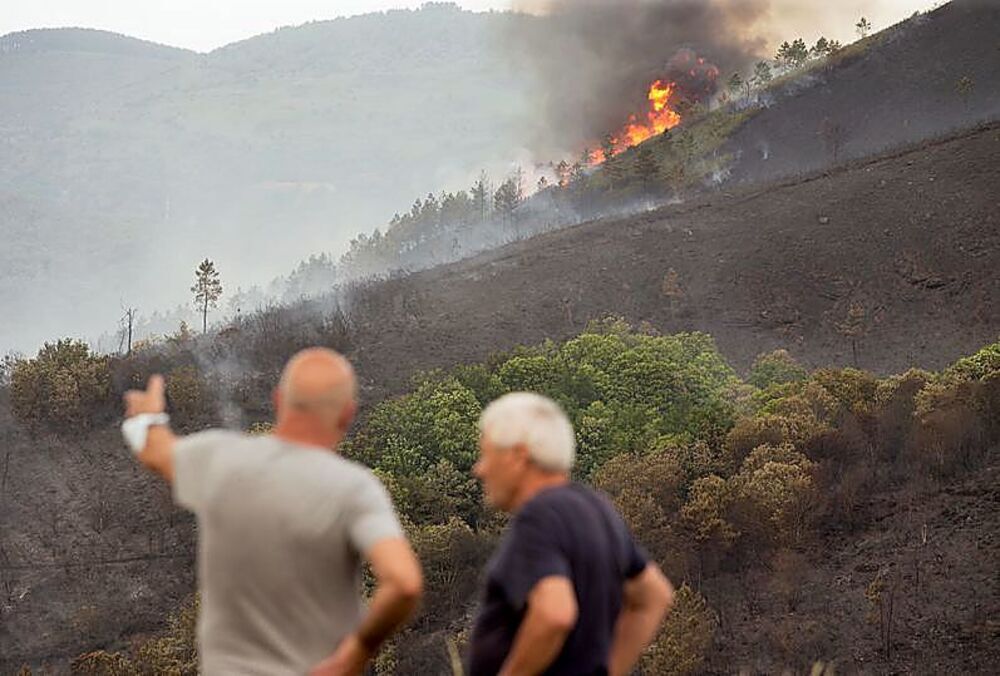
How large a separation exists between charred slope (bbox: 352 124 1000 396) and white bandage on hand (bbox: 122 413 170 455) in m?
43.8

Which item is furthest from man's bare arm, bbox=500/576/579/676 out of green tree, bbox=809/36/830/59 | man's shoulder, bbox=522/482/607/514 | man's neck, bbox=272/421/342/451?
green tree, bbox=809/36/830/59

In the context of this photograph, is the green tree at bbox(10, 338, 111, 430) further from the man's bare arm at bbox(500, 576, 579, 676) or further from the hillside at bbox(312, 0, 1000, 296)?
the hillside at bbox(312, 0, 1000, 296)

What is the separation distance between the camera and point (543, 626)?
3.29 metres

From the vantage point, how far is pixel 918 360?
161 ft

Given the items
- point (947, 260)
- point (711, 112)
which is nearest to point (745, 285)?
point (947, 260)

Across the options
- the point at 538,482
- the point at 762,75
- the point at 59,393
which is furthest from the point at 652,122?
the point at 538,482

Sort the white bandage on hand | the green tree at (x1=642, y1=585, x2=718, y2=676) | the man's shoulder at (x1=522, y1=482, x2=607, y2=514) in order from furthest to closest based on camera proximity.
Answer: the green tree at (x1=642, y1=585, x2=718, y2=676) < the white bandage on hand < the man's shoulder at (x1=522, y1=482, x2=607, y2=514)

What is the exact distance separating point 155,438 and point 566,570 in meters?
1.79

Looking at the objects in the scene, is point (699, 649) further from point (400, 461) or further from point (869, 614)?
point (400, 461)

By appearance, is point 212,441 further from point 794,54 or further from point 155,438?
point 794,54

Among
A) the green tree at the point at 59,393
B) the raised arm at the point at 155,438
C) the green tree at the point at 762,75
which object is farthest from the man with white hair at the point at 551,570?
the green tree at the point at 762,75

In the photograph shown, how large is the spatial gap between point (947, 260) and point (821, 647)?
145 feet

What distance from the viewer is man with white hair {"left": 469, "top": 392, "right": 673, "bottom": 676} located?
11.1 feet

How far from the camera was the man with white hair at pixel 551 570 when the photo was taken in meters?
3.37
